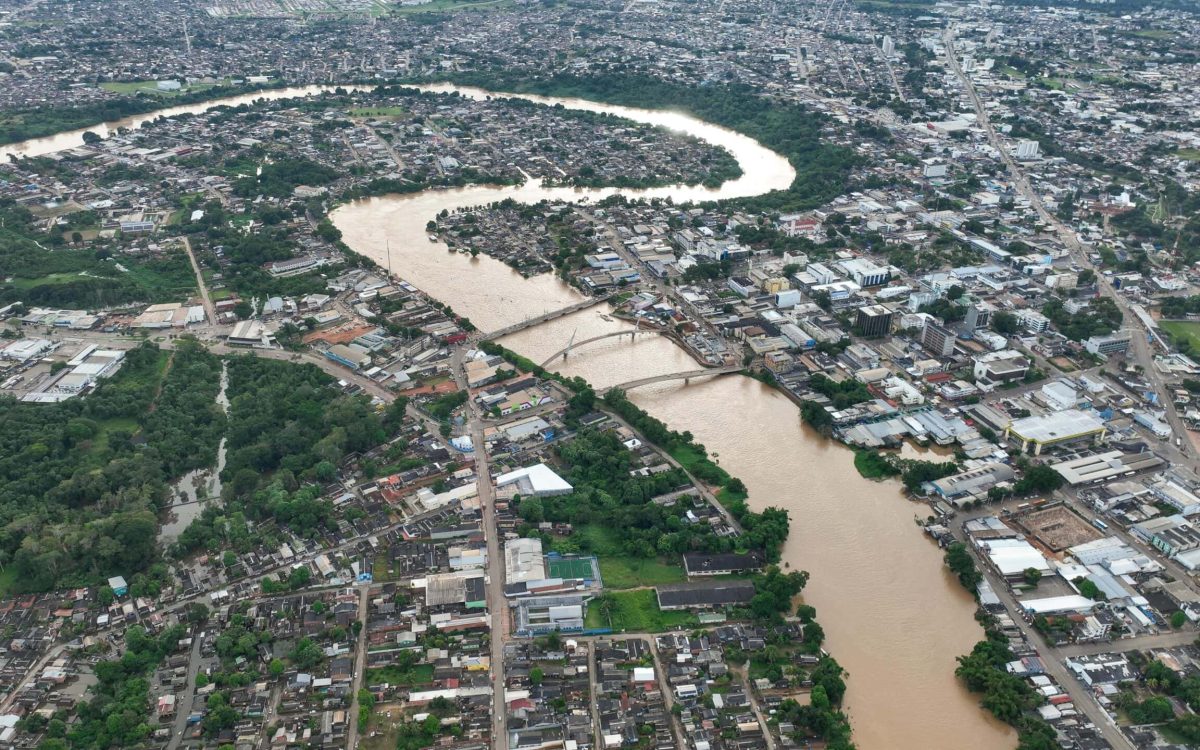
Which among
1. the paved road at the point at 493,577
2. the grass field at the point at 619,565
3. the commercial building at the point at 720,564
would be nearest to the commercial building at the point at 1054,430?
the commercial building at the point at 720,564

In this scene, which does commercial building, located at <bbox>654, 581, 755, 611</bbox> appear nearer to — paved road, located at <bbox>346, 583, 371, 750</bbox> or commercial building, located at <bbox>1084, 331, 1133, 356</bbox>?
paved road, located at <bbox>346, 583, 371, 750</bbox>

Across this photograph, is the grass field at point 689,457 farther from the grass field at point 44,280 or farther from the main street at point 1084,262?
the grass field at point 44,280

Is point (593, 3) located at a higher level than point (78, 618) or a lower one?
higher

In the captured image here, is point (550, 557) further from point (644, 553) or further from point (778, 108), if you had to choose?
point (778, 108)

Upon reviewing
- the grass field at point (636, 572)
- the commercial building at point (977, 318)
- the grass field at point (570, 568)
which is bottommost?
the grass field at point (636, 572)

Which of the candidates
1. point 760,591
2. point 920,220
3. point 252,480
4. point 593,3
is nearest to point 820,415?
point 760,591
